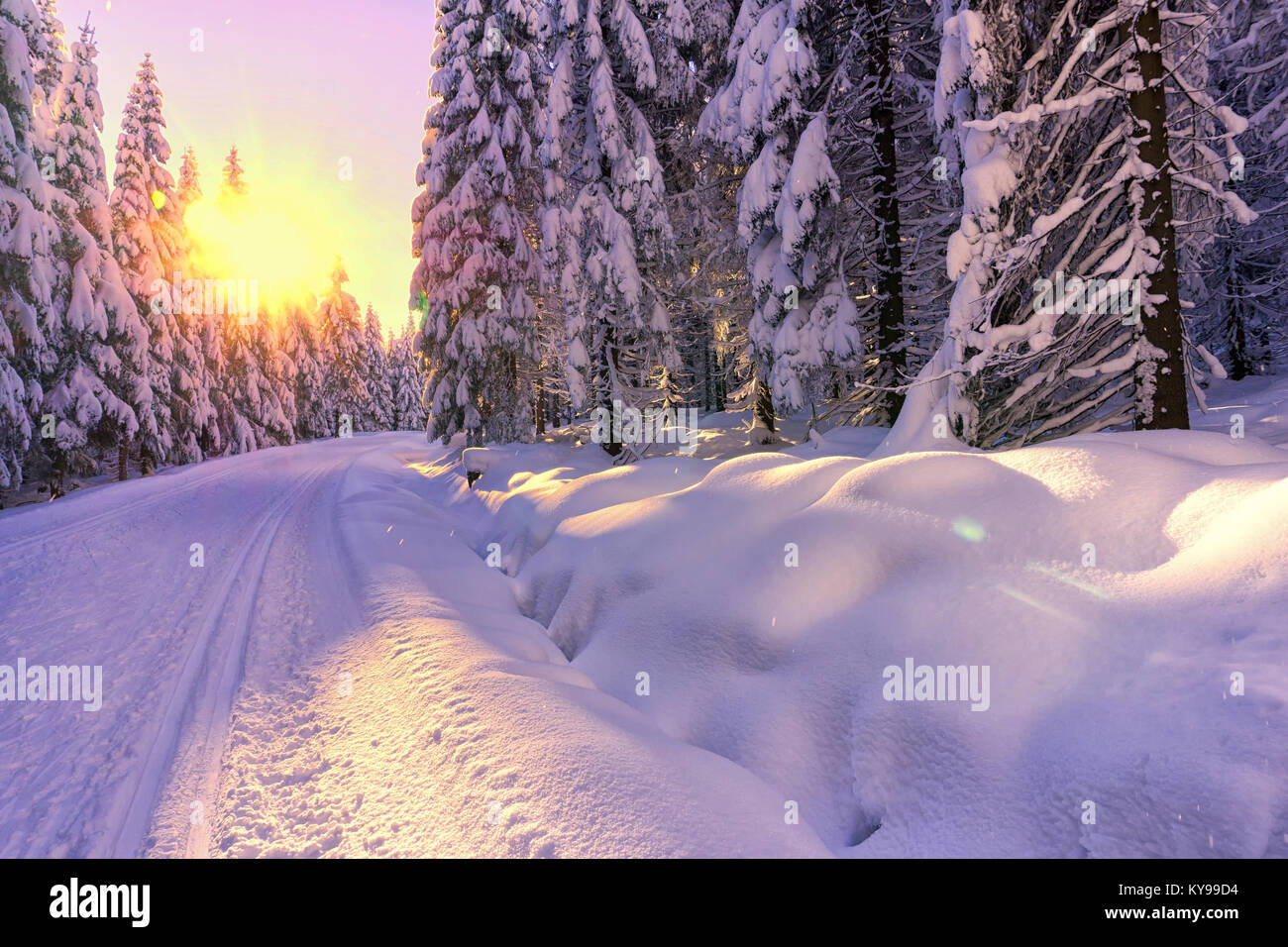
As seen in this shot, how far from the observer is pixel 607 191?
1227 cm

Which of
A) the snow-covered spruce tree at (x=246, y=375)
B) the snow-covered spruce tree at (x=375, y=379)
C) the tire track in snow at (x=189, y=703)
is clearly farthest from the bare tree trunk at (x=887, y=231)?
the snow-covered spruce tree at (x=375, y=379)

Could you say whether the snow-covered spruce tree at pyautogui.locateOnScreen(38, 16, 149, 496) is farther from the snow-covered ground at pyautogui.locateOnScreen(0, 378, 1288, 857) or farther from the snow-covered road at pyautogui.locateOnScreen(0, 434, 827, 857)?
the snow-covered ground at pyautogui.locateOnScreen(0, 378, 1288, 857)

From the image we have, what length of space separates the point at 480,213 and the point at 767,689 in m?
18.1

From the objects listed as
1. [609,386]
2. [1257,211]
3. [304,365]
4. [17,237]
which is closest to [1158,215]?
[1257,211]

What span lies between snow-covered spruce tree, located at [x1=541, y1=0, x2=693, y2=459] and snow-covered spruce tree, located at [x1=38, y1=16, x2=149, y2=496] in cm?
1561

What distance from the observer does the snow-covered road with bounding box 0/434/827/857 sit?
239 centimetres

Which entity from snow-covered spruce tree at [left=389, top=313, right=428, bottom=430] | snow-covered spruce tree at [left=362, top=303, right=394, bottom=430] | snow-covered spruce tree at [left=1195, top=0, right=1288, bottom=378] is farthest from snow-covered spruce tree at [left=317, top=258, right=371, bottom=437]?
snow-covered spruce tree at [left=1195, top=0, right=1288, bottom=378]

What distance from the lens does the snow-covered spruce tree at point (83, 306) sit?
17.2 meters

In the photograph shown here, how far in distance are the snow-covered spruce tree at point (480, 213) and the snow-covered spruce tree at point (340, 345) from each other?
33214 millimetres

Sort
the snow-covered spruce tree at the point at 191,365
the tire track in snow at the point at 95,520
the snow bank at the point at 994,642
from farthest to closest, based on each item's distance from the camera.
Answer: the snow-covered spruce tree at the point at 191,365 → the tire track in snow at the point at 95,520 → the snow bank at the point at 994,642

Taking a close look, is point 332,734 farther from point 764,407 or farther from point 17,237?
point 17,237

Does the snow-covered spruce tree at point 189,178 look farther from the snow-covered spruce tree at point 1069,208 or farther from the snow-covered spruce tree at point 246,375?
the snow-covered spruce tree at point 1069,208
